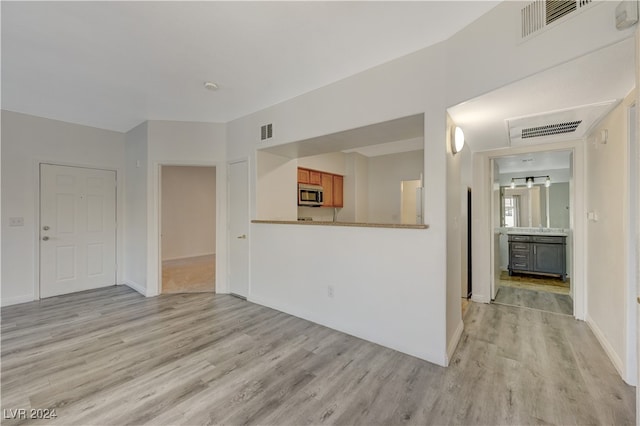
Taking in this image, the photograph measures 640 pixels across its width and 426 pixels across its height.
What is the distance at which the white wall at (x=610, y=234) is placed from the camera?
2.13 meters

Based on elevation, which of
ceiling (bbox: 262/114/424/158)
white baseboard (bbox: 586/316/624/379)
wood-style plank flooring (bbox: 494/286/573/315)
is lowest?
wood-style plank flooring (bbox: 494/286/573/315)

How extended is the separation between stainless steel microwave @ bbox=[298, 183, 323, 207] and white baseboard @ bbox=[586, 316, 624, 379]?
413 cm

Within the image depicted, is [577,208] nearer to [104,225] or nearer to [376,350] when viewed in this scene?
[376,350]

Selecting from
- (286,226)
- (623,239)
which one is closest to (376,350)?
(286,226)

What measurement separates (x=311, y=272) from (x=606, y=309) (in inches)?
112

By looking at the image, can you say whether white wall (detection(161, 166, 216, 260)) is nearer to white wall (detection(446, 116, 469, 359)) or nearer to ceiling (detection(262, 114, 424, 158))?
ceiling (detection(262, 114, 424, 158))

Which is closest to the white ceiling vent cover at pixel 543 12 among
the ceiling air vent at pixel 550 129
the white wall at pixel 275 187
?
the ceiling air vent at pixel 550 129

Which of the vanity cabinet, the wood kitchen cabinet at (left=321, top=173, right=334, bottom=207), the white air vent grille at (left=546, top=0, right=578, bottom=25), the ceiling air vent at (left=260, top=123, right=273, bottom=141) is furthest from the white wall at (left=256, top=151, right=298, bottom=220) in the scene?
the vanity cabinet

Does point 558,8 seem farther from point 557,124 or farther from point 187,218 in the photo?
point 187,218

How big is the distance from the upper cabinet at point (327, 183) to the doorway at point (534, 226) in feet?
9.67

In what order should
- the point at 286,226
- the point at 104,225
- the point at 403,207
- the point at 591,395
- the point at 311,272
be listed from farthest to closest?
the point at 403,207 < the point at 104,225 < the point at 286,226 < the point at 311,272 < the point at 591,395

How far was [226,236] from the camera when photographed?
4.27 metres

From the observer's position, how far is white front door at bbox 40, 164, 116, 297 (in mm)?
4082

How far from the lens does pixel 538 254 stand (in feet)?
17.9
